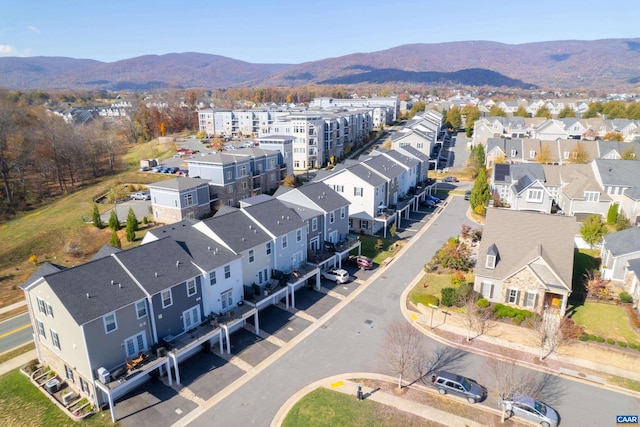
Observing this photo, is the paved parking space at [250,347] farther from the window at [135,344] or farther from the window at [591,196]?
the window at [591,196]

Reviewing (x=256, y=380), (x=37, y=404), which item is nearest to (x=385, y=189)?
(x=256, y=380)

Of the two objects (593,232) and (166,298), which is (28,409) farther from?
(593,232)

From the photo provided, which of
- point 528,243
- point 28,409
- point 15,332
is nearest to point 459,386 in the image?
point 528,243

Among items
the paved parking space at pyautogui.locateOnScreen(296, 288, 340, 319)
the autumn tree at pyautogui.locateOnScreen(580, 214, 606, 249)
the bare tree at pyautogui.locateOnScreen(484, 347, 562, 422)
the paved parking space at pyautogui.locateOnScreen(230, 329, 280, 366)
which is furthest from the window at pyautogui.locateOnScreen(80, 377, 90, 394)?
the autumn tree at pyautogui.locateOnScreen(580, 214, 606, 249)

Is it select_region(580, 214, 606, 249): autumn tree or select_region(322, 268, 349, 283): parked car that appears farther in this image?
select_region(580, 214, 606, 249): autumn tree

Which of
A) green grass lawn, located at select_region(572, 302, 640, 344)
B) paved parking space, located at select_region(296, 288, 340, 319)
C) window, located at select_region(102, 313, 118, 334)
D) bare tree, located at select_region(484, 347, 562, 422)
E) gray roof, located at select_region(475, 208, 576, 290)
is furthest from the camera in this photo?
paved parking space, located at select_region(296, 288, 340, 319)

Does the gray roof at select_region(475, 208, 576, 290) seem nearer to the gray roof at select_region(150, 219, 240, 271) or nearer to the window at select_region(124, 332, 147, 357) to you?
the gray roof at select_region(150, 219, 240, 271)
